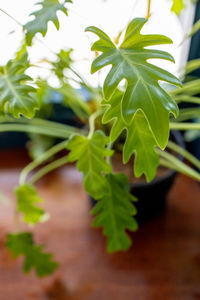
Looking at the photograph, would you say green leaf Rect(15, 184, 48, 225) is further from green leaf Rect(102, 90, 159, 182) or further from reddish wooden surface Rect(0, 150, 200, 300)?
green leaf Rect(102, 90, 159, 182)

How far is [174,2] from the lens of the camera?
0.58m

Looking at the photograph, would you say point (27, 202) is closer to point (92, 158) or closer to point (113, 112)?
point (92, 158)

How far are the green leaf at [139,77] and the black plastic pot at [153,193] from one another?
1.18 feet

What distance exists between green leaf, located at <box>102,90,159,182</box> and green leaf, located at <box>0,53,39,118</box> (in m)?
0.13

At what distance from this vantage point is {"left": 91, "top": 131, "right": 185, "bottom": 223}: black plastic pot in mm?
742

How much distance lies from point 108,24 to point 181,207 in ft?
2.08

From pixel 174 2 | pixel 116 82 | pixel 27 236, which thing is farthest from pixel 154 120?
pixel 27 236

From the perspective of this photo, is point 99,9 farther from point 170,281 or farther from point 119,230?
point 170,281

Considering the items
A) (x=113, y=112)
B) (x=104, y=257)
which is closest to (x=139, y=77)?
(x=113, y=112)

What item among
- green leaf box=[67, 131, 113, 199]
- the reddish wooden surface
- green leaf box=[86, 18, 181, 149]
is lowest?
the reddish wooden surface

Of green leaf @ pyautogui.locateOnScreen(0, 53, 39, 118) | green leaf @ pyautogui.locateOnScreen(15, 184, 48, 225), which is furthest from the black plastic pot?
green leaf @ pyautogui.locateOnScreen(0, 53, 39, 118)

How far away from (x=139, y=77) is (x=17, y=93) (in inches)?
9.0

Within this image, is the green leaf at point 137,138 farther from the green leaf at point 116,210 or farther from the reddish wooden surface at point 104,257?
the reddish wooden surface at point 104,257

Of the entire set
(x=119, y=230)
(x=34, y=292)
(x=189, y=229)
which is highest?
(x=119, y=230)
